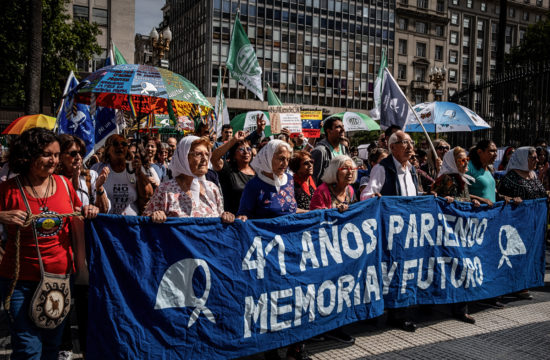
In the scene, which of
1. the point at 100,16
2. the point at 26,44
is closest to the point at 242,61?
the point at 26,44

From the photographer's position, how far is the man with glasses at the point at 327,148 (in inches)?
230

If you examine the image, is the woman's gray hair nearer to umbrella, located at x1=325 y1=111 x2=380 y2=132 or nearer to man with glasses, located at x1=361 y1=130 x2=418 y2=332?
man with glasses, located at x1=361 y1=130 x2=418 y2=332

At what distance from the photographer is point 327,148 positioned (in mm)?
5965

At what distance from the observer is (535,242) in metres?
6.05

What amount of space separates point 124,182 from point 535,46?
3004 centimetres

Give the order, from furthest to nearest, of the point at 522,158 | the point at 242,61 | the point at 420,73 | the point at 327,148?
the point at 420,73, the point at 242,61, the point at 522,158, the point at 327,148

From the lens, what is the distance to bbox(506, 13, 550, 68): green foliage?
26844 mm

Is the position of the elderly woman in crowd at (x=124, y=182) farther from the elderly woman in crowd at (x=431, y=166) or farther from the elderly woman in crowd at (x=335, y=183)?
the elderly woman in crowd at (x=431, y=166)

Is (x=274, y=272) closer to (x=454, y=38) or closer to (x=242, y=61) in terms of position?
(x=242, y=61)

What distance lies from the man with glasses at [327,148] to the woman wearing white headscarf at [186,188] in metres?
2.35

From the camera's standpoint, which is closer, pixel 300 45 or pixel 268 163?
pixel 268 163

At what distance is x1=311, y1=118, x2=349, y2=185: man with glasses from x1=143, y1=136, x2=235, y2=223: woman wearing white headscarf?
7.70ft

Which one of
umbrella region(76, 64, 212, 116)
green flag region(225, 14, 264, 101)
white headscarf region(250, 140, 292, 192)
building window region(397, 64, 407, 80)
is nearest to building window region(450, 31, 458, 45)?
building window region(397, 64, 407, 80)

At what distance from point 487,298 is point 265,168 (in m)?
3.49
